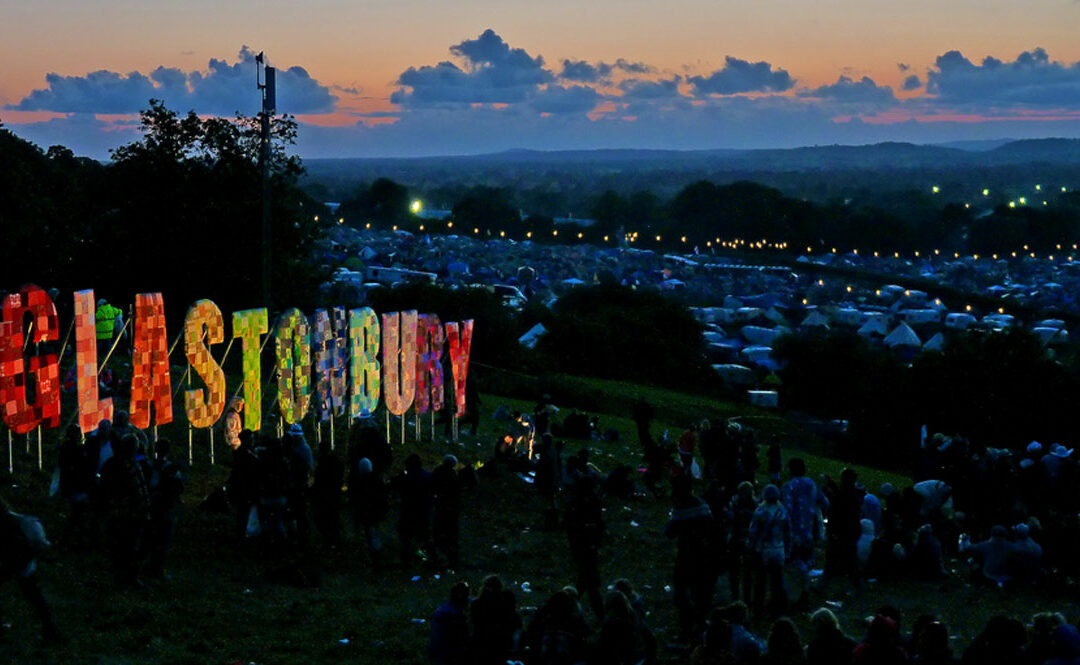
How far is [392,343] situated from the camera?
2197 centimetres

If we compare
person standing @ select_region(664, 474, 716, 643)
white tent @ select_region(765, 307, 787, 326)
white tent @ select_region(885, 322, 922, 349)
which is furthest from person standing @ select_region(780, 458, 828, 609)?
white tent @ select_region(765, 307, 787, 326)

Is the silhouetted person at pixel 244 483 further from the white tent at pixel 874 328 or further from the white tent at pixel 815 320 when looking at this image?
the white tent at pixel 815 320

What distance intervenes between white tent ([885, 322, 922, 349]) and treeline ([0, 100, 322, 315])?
39844mm

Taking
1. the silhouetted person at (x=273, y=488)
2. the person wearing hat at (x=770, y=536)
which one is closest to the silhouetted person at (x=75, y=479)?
the silhouetted person at (x=273, y=488)

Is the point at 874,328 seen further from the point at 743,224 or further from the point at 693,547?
the point at 743,224

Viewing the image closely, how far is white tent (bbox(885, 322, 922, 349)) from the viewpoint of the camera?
223 ft

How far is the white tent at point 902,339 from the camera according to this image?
223 ft

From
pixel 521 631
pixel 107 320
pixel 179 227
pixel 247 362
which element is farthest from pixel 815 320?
pixel 521 631

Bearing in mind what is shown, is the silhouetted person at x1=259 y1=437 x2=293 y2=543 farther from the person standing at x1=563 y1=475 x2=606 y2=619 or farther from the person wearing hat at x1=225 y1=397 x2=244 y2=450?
Result: the person wearing hat at x1=225 y1=397 x2=244 y2=450

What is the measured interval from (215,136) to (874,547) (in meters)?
26.9

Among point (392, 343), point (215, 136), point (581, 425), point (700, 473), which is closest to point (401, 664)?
point (392, 343)

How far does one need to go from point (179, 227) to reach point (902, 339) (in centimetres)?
4424

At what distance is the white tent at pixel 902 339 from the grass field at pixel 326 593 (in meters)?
50.4

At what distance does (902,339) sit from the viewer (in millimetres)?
68375
